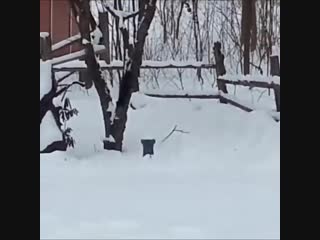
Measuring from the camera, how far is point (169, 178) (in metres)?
6.21

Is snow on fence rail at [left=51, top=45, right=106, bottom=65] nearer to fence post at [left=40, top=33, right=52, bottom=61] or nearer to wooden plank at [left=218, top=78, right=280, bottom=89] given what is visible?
fence post at [left=40, top=33, right=52, bottom=61]

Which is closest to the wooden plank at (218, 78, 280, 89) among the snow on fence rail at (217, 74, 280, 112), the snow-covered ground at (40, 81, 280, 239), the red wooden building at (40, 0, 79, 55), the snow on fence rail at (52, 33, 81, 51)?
the snow on fence rail at (217, 74, 280, 112)

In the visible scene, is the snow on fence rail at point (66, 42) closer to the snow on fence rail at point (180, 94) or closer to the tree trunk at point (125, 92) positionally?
the snow on fence rail at point (180, 94)

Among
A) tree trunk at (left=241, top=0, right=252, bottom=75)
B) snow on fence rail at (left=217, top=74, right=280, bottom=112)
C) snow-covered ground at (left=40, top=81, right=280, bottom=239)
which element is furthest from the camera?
tree trunk at (left=241, top=0, right=252, bottom=75)

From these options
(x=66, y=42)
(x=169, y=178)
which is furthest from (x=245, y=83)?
(x=169, y=178)

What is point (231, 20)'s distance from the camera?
42.9ft

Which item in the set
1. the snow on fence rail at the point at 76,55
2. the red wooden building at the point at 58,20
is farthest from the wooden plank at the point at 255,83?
the red wooden building at the point at 58,20

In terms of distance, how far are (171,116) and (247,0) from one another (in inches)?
130

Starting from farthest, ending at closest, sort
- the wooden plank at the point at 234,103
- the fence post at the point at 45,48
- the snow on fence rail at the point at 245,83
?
A: 1. the wooden plank at the point at 234,103
2. the fence post at the point at 45,48
3. the snow on fence rail at the point at 245,83

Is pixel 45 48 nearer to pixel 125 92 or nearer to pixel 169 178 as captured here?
pixel 125 92

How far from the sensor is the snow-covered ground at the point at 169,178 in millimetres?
4387

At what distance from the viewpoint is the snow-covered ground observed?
439 centimetres
